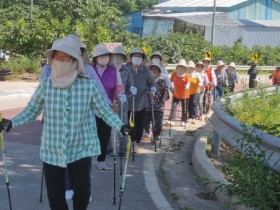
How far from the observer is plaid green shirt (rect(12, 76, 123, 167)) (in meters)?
4.62

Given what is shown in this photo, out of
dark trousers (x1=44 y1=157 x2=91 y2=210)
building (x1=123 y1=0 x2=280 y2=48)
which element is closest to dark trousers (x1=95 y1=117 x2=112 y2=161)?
dark trousers (x1=44 y1=157 x2=91 y2=210)

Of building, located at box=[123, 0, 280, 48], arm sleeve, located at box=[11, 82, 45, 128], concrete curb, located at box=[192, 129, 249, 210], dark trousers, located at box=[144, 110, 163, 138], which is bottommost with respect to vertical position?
concrete curb, located at box=[192, 129, 249, 210]

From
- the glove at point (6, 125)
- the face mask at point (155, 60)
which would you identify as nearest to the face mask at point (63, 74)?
the glove at point (6, 125)

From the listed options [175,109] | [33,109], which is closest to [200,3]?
[175,109]

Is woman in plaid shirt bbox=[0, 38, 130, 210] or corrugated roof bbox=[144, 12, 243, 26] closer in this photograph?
woman in plaid shirt bbox=[0, 38, 130, 210]

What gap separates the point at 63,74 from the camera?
4590 mm

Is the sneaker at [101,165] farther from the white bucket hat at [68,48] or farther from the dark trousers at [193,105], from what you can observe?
the dark trousers at [193,105]

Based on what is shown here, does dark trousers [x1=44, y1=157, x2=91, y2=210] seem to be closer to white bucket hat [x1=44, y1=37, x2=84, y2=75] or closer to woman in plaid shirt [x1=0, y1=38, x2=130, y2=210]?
woman in plaid shirt [x1=0, y1=38, x2=130, y2=210]

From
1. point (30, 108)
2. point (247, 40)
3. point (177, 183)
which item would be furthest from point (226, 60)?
point (30, 108)

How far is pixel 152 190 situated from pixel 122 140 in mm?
1940

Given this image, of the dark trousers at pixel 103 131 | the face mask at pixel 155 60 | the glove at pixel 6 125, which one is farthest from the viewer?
the face mask at pixel 155 60

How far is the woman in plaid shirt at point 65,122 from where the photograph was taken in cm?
461

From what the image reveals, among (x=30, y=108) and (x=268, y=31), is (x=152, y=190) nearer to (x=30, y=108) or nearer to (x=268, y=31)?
(x=30, y=108)

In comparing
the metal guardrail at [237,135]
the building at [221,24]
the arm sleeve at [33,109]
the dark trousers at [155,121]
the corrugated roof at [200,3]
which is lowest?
the dark trousers at [155,121]
